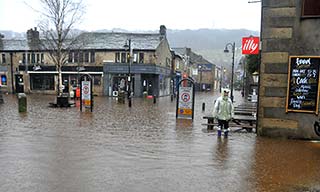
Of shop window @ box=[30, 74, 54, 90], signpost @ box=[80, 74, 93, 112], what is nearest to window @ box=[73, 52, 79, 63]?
shop window @ box=[30, 74, 54, 90]

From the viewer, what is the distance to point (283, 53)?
9367 mm

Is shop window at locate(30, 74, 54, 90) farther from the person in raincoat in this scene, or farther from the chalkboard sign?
the chalkboard sign

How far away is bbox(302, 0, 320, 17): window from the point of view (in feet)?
28.7

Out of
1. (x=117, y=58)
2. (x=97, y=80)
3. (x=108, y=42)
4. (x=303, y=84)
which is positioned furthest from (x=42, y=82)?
(x=303, y=84)

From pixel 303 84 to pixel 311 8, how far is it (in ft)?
7.65

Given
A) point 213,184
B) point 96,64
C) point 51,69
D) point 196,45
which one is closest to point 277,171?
point 213,184

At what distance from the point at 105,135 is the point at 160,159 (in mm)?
3387

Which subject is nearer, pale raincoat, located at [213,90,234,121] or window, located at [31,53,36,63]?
pale raincoat, located at [213,90,234,121]

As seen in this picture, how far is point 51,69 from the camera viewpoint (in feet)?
116

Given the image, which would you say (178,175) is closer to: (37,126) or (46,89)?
(37,126)

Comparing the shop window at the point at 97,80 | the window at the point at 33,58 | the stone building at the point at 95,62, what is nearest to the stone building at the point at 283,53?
the stone building at the point at 95,62

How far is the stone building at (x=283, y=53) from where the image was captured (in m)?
8.98

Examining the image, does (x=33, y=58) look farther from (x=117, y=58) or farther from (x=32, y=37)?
(x=117, y=58)

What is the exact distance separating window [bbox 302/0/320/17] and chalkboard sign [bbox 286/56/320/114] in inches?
51.4
